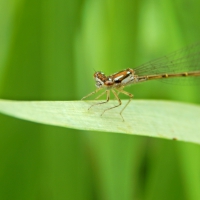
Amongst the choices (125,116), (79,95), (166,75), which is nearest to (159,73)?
(166,75)

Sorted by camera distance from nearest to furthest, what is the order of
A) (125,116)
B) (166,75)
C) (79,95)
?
(125,116) < (79,95) < (166,75)

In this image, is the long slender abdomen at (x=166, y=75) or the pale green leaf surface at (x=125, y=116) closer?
the pale green leaf surface at (x=125, y=116)

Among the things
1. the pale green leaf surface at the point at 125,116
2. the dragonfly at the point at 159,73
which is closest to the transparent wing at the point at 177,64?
the dragonfly at the point at 159,73

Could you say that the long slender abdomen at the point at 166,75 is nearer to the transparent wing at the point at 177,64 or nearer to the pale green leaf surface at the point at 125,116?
the transparent wing at the point at 177,64

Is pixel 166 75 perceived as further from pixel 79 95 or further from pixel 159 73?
pixel 79 95

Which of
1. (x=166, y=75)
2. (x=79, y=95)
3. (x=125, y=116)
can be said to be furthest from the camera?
(x=166, y=75)

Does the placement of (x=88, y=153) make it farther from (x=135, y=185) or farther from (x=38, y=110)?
(x=38, y=110)

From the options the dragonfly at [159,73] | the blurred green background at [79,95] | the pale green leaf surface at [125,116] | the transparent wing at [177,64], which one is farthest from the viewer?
the transparent wing at [177,64]
